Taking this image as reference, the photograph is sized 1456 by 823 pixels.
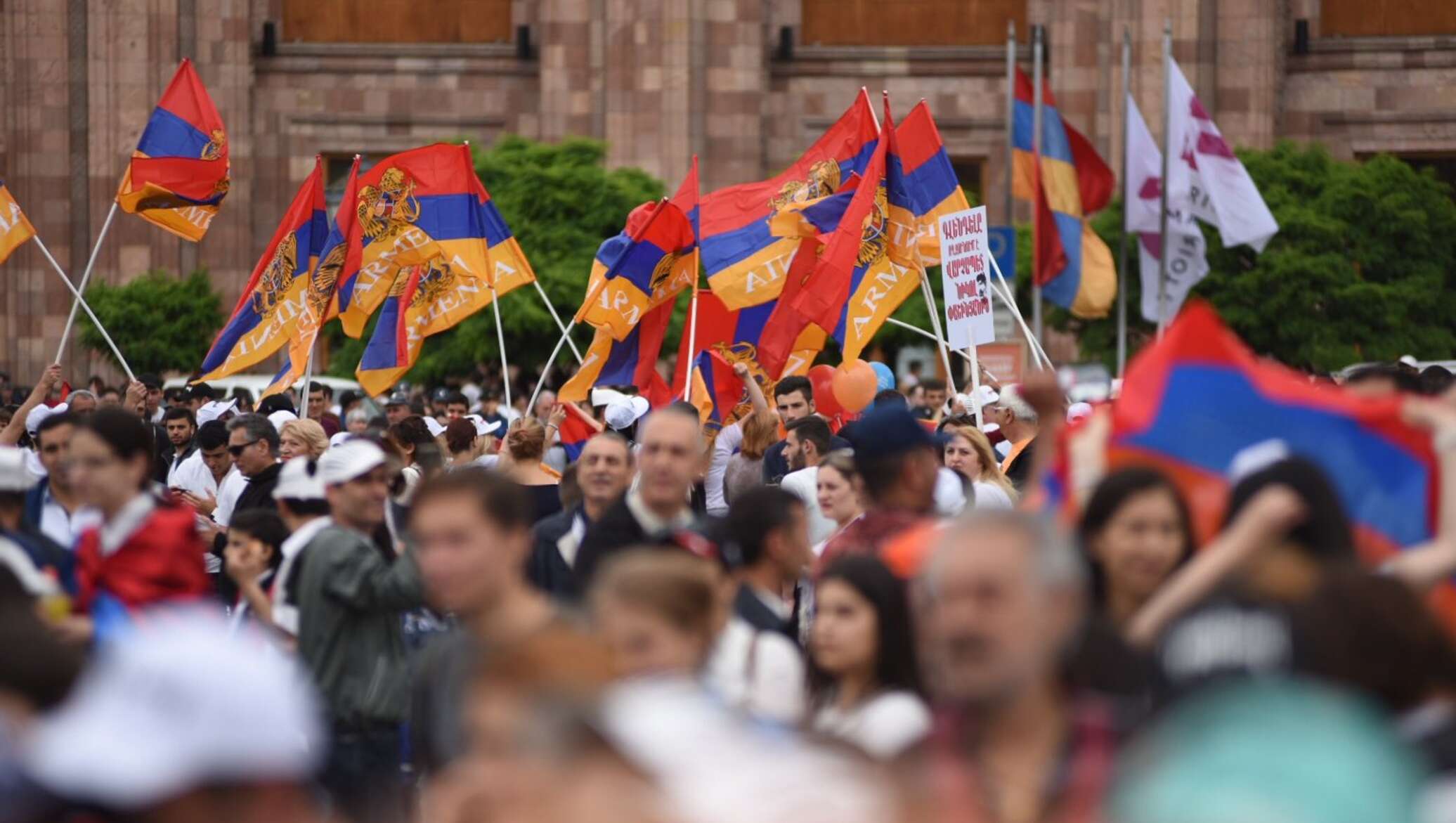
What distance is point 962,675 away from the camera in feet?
11.6

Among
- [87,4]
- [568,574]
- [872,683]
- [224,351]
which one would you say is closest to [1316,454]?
[872,683]

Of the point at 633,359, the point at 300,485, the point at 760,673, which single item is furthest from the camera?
the point at 633,359

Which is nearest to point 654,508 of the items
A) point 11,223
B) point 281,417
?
point 281,417

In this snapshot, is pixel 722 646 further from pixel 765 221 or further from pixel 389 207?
pixel 389 207

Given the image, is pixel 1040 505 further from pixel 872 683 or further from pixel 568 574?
pixel 568 574

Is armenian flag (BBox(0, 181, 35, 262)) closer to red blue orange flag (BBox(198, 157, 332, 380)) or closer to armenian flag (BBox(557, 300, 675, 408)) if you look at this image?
red blue orange flag (BBox(198, 157, 332, 380))

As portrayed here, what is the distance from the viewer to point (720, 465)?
44.1 feet

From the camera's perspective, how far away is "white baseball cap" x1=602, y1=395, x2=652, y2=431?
1348 centimetres

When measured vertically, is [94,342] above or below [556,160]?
below

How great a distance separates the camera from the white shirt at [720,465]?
42.5ft

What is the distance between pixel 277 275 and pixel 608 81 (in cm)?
2240

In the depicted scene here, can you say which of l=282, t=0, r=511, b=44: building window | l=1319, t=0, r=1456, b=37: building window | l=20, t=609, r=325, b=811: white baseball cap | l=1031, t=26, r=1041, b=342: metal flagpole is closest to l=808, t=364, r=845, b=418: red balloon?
l=1031, t=26, r=1041, b=342: metal flagpole

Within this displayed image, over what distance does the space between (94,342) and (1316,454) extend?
31.1m

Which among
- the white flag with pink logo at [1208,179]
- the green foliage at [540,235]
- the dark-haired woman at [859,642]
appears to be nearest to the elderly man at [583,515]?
the dark-haired woman at [859,642]
